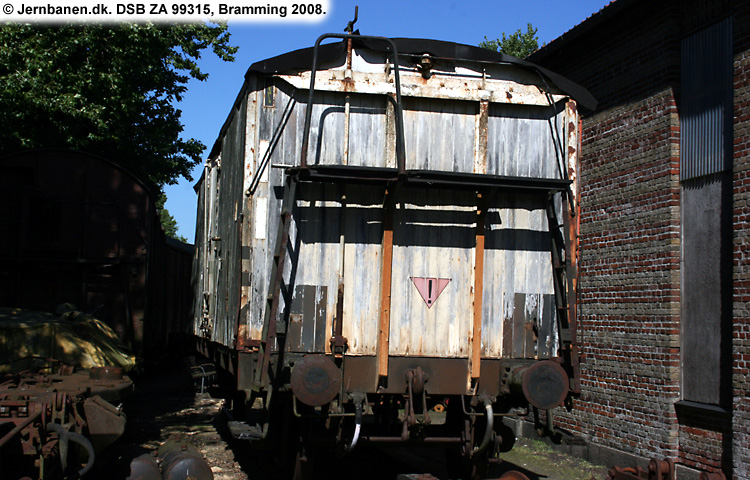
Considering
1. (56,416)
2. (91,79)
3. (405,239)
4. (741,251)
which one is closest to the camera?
(56,416)

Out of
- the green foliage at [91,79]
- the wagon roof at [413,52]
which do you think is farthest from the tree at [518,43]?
the wagon roof at [413,52]

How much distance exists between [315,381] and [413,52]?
313cm

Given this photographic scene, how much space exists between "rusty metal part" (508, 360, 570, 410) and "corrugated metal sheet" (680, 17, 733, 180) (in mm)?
3742

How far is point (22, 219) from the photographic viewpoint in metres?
12.6

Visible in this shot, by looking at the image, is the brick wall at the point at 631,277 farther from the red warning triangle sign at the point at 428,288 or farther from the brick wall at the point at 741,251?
the red warning triangle sign at the point at 428,288

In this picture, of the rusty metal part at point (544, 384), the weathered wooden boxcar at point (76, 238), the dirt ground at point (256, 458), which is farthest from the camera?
the weathered wooden boxcar at point (76, 238)

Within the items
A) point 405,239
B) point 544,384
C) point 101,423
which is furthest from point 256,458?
point 544,384

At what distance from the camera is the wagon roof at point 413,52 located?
21.5 feet

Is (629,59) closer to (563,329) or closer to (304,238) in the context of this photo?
(563,329)

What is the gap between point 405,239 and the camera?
6.83m

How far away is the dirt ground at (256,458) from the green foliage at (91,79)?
8.00 metres

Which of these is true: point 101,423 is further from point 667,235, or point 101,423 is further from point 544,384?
point 667,235

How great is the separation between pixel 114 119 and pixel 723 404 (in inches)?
633

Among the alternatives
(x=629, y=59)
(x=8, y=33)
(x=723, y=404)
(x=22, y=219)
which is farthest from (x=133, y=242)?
(x=723, y=404)
